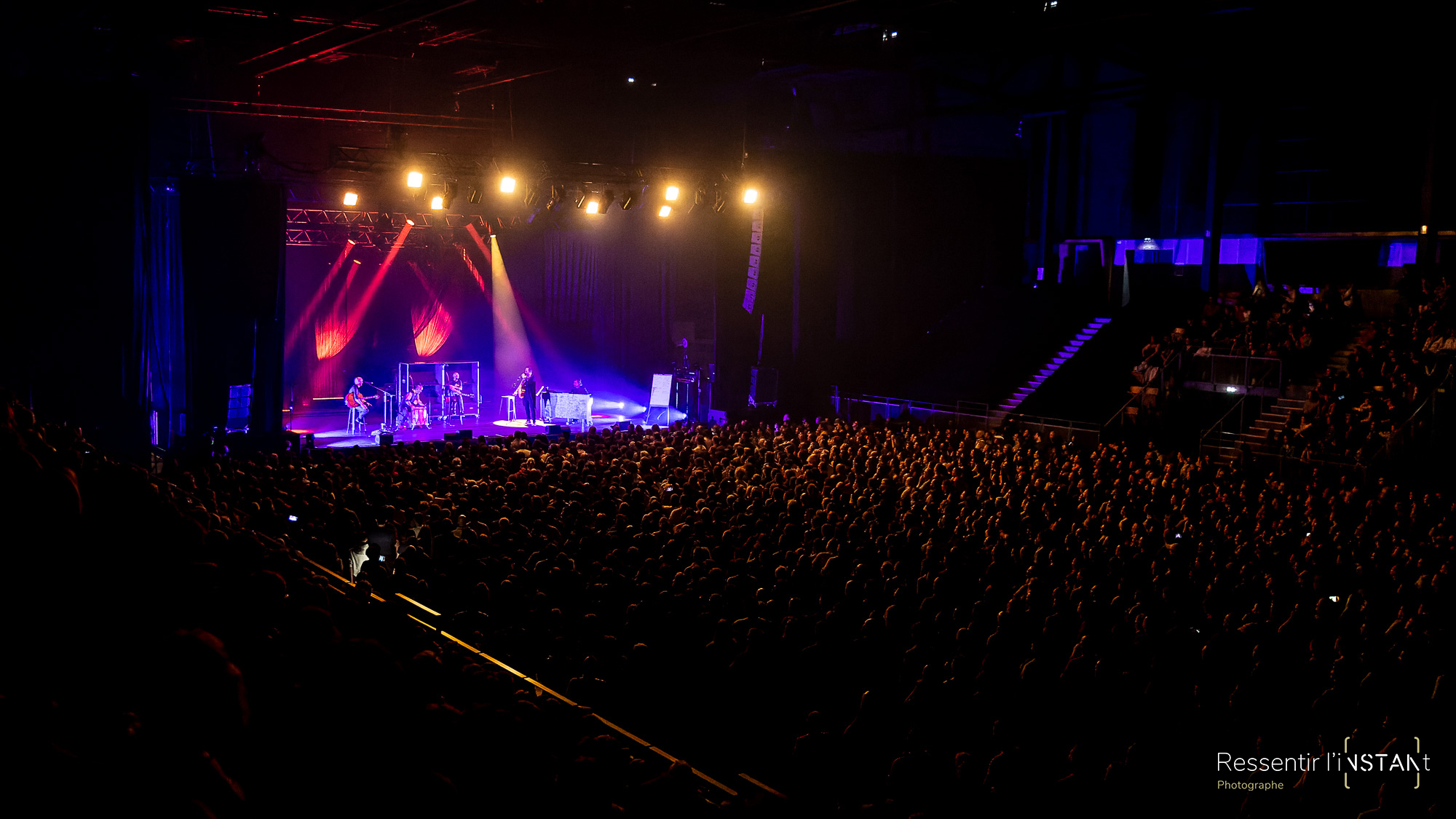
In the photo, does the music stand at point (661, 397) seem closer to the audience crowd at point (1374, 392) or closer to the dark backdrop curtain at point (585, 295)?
the dark backdrop curtain at point (585, 295)

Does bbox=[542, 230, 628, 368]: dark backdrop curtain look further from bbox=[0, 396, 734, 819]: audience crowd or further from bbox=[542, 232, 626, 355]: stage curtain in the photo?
bbox=[0, 396, 734, 819]: audience crowd

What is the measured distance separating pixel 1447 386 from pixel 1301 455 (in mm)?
2059

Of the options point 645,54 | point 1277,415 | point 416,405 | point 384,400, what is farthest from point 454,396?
point 1277,415

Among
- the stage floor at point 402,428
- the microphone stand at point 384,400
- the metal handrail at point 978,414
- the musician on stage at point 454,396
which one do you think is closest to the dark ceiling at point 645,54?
the metal handrail at point 978,414

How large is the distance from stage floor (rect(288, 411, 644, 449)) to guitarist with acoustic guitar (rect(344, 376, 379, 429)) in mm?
222

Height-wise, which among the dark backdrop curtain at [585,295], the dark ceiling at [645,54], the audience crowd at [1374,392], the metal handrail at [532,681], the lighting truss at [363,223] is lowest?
the metal handrail at [532,681]

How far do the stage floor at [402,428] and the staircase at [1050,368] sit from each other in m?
7.51

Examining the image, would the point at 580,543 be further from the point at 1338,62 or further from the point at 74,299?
the point at 1338,62

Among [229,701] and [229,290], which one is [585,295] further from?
[229,701]

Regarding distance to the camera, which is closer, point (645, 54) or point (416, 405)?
point (645, 54)

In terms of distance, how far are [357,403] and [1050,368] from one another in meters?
14.3

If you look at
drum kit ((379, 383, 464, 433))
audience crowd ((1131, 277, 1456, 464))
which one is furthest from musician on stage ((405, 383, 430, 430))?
audience crowd ((1131, 277, 1456, 464))

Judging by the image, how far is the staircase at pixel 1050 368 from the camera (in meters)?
18.3

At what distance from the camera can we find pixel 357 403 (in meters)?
19.0
